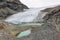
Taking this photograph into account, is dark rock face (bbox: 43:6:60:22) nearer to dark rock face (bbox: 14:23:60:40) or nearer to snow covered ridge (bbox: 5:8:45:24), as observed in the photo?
snow covered ridge (bbox: 5:8:45:24)

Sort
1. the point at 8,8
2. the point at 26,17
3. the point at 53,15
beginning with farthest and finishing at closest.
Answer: the point at 8,8 < the point at 26,17 < the point at 53,15

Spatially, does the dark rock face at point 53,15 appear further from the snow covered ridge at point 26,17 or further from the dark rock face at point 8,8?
the dark rock face at point 8,8

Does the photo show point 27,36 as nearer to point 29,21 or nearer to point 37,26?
point 37,26

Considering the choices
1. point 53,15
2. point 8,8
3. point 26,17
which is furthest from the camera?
point 8,8

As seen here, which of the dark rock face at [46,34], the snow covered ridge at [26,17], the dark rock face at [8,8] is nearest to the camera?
the dark rock face at [46,34]

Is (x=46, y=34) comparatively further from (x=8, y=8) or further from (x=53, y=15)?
(x=8, y=8)

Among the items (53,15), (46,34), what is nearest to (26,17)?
(53,15)

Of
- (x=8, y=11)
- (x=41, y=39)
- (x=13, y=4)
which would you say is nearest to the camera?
(x=41, y=39)

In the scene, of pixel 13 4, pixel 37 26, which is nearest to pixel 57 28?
pixel 37 26

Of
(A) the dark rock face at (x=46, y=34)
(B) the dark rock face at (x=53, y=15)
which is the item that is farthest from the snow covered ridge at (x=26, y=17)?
(A) the dark rock face at (x=46, y=34)

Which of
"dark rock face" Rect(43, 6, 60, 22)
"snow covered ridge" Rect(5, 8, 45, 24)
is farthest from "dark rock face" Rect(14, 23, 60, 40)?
"snow covered ridge" Rect(5, 8, 45, 24)

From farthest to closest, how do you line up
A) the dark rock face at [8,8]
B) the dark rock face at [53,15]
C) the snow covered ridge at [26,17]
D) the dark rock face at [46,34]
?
the dark rock face at [8,8] → the snow covered ridge at [26,17] → the dark rock face at [53,15] → the dark rock face at [46,34]
